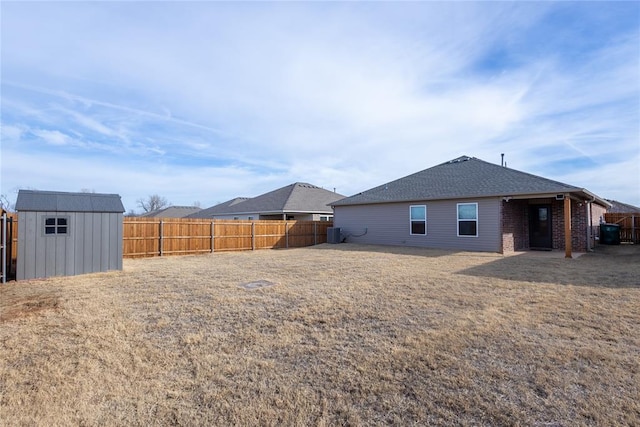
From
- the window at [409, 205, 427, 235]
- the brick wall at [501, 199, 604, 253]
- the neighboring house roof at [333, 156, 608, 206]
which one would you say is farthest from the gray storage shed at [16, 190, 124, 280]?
the brick wall at [501, 199, 604, 253]

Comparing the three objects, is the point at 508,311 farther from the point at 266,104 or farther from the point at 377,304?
the point at 266,104

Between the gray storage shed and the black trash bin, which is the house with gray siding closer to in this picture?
the black trash bin

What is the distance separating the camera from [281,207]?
77.5 ft

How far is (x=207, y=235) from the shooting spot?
15797 millimetres

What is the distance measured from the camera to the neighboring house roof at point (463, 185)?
1288cm

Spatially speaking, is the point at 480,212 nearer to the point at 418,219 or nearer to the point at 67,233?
the point at 418,219

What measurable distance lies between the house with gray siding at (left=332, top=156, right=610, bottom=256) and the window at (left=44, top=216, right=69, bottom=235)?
41.9 ft

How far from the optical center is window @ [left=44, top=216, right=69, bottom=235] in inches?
340

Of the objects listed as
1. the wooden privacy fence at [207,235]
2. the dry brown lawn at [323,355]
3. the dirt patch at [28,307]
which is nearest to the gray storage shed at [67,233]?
the dry brown lawn at [323,355]

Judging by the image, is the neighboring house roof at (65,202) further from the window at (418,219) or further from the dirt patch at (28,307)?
the window at (418,219)

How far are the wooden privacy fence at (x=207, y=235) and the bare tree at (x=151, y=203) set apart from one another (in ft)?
185

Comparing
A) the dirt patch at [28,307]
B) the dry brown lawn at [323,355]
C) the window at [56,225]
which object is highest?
the window at [56,225]

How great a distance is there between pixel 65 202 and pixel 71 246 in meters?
1.19

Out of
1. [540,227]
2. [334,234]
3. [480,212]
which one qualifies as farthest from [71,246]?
[540,227]
